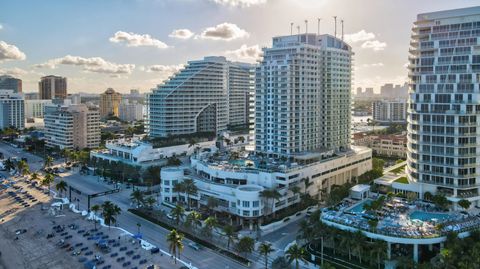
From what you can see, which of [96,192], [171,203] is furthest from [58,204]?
[171,203]

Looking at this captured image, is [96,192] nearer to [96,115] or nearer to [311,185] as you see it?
[311,185]

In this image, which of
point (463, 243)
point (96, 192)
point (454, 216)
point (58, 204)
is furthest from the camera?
point (96, 192)

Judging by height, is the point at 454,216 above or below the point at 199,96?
below

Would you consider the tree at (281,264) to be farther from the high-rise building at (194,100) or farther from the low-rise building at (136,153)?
the high-rise building at (194,100)

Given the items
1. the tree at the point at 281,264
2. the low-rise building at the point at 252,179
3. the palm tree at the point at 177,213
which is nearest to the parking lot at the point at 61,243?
the palm tree at the point at 177,213

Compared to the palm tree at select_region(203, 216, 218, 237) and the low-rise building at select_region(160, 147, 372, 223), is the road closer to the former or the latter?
the palm tree at select_region(203, 216, 218, 237)

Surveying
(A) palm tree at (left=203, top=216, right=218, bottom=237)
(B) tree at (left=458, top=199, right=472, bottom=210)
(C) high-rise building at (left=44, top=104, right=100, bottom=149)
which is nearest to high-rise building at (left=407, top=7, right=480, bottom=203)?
(B) tree at (left=458, top=199, right=472, bottom=210)
